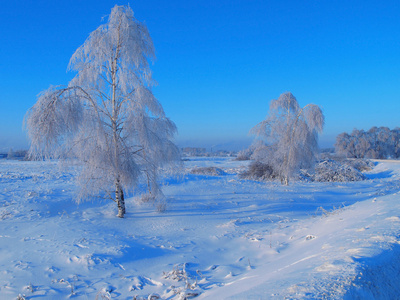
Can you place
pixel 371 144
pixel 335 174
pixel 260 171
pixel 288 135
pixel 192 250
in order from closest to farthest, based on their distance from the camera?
pixel 192 250 → pixel 288 135 → pixel 260 171 → pixel 335 174 → pixel 371 144

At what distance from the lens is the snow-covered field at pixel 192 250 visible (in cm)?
281

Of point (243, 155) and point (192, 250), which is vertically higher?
point (243, 155)

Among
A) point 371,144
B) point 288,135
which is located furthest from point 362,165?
point 288,135

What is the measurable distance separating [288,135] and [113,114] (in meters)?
12.9

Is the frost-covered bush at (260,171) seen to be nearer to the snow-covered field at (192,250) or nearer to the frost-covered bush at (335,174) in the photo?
the frost-covered bush at (335,174)

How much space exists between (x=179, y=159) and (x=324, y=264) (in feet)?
23.7

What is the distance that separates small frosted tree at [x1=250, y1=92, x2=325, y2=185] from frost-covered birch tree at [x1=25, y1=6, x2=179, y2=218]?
36.9 feet

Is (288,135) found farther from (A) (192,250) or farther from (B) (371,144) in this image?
(B) (371,144)

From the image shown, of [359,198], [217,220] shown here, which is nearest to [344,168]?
[359,198]

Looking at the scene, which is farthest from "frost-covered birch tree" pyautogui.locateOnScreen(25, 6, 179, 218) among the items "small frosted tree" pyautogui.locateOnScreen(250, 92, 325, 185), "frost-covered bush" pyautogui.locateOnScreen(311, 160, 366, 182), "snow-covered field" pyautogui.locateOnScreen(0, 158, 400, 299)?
"frost-covered bush" pyautogui.locateOnScreen(311, 160, 366, 182)

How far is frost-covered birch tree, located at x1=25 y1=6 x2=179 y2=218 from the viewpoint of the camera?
296 inches

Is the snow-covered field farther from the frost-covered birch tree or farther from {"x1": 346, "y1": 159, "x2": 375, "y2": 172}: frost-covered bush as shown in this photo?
{"x1": 346, "y1": 159, "x2": 375, "y2": 172}: frost-covered bush

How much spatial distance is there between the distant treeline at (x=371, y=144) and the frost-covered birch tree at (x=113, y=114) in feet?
170

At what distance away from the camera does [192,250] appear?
6.11m
